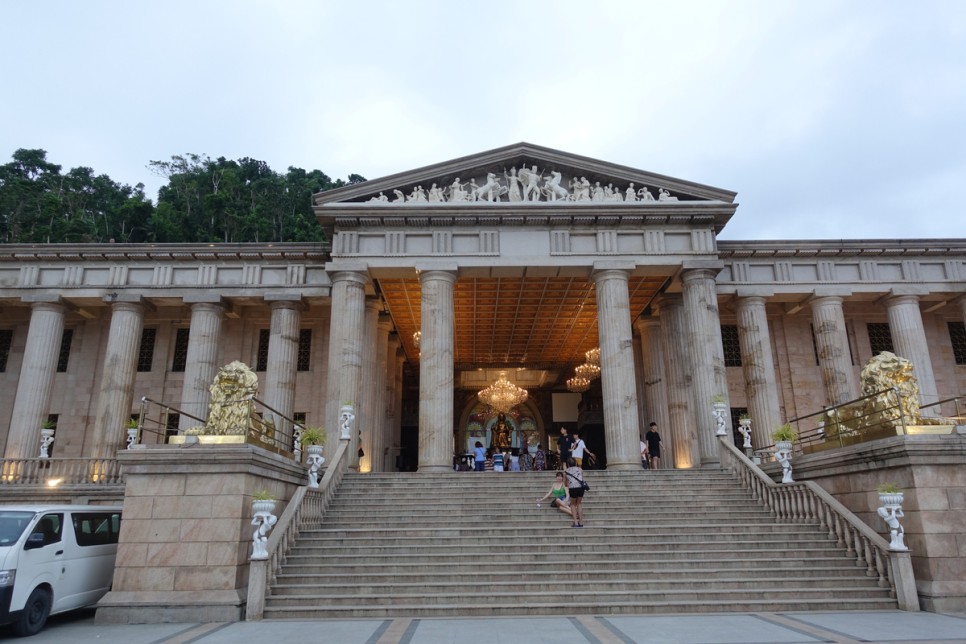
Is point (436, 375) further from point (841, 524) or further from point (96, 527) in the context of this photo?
point (841, 524)

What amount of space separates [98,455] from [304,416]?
7.69m

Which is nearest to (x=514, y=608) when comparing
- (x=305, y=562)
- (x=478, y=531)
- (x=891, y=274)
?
(x=478, y=531)

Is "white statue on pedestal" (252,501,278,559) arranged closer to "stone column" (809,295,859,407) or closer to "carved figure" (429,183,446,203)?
"carved figure" (429,183,446,203)

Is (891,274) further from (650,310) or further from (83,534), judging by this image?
(83,534)

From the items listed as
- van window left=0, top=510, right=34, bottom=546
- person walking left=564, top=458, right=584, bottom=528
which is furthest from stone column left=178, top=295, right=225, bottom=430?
person walking left=564, top=458, right=584, bottom=528

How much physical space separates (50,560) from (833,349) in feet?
82.6

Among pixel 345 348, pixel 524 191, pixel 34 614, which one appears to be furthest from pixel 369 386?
pixel 34 614

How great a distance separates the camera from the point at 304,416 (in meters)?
27.0

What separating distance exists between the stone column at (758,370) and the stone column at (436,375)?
1185 cm

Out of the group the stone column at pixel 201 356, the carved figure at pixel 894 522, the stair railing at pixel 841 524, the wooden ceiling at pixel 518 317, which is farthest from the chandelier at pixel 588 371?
the carved figure at pixel 894 522

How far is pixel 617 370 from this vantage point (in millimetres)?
21203

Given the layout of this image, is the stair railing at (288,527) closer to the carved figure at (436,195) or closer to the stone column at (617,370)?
the stone column at (617,370)

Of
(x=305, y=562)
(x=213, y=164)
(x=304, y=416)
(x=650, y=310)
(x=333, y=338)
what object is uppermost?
(x=213, y=164)

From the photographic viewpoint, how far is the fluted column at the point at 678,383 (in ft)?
78.6
